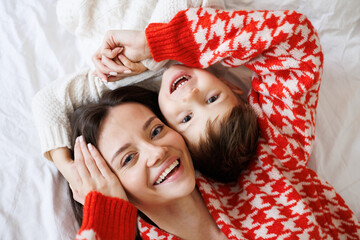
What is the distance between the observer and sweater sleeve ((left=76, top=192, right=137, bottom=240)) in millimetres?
861

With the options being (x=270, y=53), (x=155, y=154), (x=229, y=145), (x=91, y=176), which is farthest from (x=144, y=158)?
(x=270, y=53)

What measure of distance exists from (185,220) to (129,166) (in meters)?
0.30

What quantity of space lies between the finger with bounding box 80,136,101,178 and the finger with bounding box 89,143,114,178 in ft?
0.04

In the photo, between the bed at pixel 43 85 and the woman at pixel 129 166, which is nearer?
the woman at pixel 129 166

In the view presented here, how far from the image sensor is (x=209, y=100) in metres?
1.04

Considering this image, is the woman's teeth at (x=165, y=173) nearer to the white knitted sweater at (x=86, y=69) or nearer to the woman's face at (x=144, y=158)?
the woman's face at (x=144, y=158)

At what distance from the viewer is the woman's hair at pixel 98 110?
1.01 metres

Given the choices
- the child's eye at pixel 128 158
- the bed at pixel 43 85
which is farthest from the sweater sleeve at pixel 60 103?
the child's eye at pixel 128 158

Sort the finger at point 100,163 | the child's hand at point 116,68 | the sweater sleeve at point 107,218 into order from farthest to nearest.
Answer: the child's hand at point 116,68 → the finger at point 100,163 → the sweater sleeve at point 107,218

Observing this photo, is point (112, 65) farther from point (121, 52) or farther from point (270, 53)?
point (270, 53)

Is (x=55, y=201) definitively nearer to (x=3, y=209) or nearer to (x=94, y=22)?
(x=3, y=209)

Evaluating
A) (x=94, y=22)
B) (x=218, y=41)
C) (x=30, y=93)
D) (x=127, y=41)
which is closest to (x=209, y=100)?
(x=218, y=41)

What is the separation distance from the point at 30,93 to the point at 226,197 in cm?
85

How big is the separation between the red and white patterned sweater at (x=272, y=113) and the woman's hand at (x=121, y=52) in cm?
5
